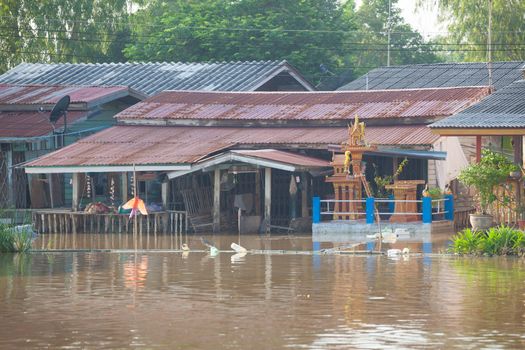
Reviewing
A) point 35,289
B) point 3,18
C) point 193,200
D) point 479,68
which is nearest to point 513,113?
point 193,200

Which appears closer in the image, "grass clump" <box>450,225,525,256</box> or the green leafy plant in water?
"grass clump" <box>450,225,525,256</box>

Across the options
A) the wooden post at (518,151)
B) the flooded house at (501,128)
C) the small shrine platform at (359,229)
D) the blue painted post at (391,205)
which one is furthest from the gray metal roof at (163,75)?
the wooden post at (518,151)

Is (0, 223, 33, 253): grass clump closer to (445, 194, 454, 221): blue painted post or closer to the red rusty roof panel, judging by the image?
the red rusty roof panel

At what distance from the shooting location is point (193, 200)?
38.6 m

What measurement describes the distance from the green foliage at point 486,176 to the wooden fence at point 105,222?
10.1 meters

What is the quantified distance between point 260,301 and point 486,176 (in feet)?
36.7

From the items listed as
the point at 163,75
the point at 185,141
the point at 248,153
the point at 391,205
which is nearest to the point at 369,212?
the point at 391,205

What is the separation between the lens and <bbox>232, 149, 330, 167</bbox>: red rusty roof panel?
3534 centimetres

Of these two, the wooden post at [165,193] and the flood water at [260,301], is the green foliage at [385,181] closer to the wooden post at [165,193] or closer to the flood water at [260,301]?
the flood water at [260,301]

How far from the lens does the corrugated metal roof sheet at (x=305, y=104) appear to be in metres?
38.4

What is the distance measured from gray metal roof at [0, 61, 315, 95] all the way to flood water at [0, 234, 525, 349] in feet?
63.5

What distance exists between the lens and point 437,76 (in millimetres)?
51688

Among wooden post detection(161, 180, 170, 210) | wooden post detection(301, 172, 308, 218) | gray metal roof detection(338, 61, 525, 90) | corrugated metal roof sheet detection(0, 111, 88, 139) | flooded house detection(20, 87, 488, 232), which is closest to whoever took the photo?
flooded house detection(20, 87, 488, 232)

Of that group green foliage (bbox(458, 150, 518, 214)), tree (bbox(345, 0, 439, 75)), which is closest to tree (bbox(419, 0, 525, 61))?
tree (bbox(345, 0, 439, 75))
